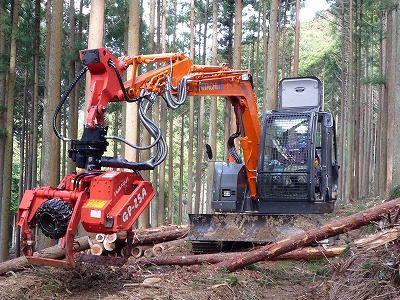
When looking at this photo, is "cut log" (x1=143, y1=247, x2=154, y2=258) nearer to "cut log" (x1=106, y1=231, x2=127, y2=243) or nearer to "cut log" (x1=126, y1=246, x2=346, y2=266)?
"cut log" (x1=106, y1=231, x2=127, y2=243)

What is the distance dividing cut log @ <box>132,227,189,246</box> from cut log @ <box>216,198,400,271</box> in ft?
9.28

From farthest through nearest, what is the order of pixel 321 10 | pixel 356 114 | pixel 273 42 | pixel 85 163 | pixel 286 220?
pixel 321 10
pixel 356 114
pixel 273 42
pixel 286 220
pixel 85 163

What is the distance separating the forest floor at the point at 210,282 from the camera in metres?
5.25

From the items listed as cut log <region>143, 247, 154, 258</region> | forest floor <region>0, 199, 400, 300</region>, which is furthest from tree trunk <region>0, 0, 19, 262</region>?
forest floor <region>0, 199, 400, 300</region>

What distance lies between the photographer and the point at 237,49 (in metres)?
18.4

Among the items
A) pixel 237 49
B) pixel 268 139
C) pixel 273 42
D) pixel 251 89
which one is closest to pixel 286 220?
pixel 268 139

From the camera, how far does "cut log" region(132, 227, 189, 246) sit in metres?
9.74

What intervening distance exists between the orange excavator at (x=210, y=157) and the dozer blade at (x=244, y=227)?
0.06 ft

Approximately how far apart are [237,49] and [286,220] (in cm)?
1106

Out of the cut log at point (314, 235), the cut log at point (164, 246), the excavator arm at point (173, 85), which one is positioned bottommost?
the cut log at point (164, 246)

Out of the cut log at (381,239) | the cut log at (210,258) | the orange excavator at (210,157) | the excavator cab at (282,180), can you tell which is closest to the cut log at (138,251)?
the excavator cab at (282,180)

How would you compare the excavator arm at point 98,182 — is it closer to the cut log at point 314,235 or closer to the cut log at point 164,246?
the cut log at point 314,235

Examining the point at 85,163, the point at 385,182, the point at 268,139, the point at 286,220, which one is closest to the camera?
the point at 85,163

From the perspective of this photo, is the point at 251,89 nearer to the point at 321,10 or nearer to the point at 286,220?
the point at 286,220
